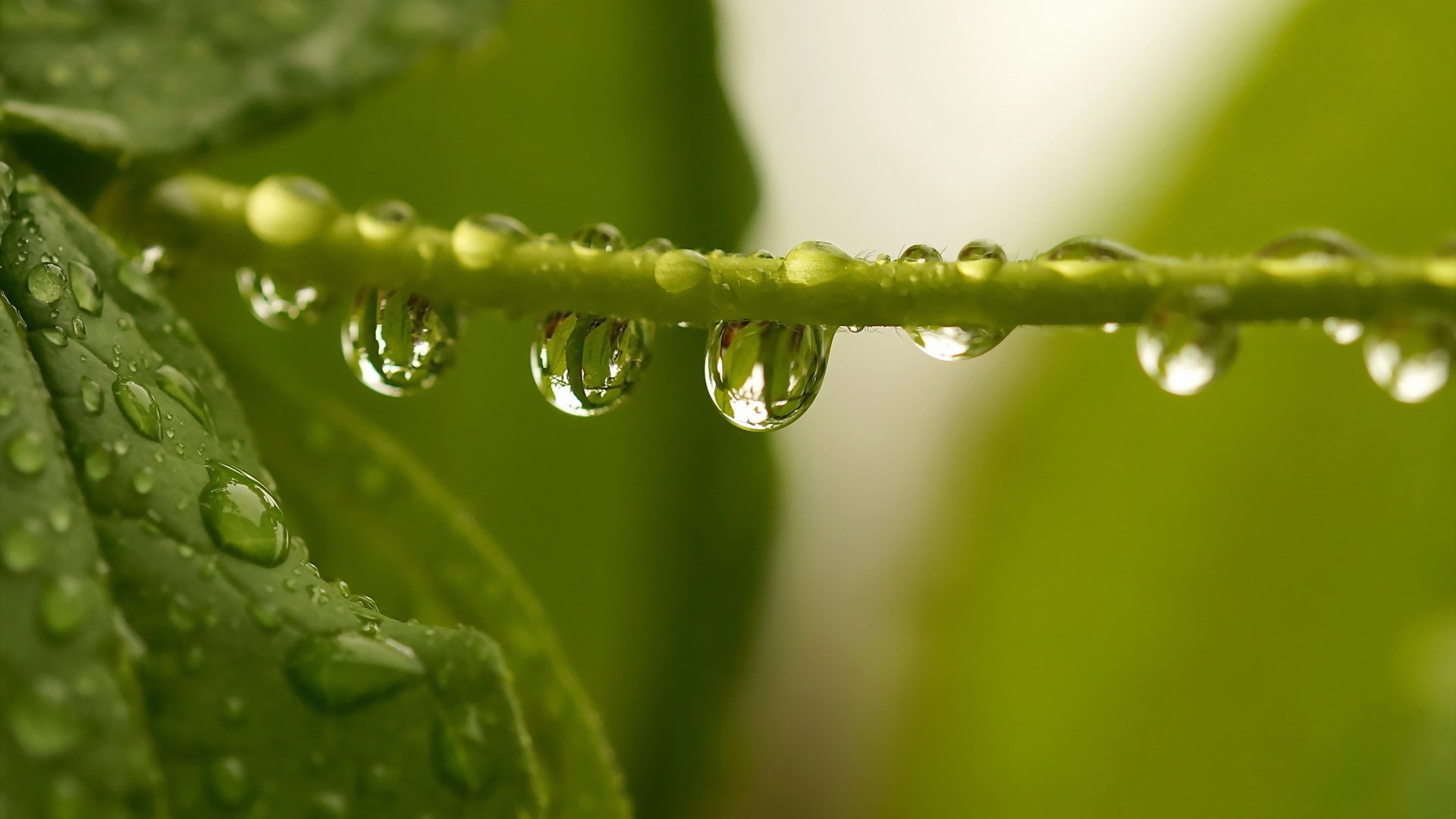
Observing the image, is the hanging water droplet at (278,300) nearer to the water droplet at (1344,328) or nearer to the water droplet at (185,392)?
the water droplet at (185,392)

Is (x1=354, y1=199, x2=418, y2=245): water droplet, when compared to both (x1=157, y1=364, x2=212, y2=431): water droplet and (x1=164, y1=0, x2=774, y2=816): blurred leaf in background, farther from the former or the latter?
(x1=164, y1=0, x2=774, y2=816): blurred leaf in background

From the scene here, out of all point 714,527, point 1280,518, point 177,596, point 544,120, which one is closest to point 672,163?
point 544,120

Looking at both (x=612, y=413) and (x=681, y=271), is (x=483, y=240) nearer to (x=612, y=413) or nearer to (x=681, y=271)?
(x=681, y=271)

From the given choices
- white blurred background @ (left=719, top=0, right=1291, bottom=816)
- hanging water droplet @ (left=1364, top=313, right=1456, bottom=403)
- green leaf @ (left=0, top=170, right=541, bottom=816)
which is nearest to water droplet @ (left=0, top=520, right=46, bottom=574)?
green leaf @ (left=0, top=170, right=541, bottom=816)

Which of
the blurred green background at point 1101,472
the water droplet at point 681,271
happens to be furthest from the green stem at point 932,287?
the blurred green background at point 1101,472

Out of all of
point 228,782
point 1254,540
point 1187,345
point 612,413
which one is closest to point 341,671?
point 228,782

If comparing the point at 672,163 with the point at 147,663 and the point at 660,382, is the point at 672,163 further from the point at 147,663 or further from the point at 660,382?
the point at 147,663
